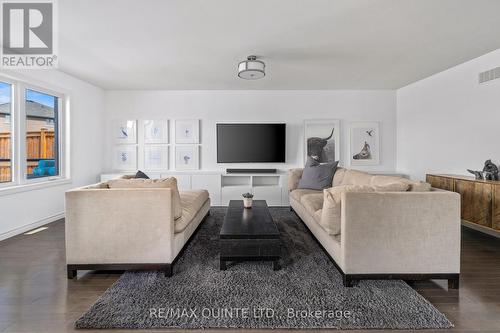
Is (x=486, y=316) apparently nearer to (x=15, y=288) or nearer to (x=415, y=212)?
(x=415, y=212)

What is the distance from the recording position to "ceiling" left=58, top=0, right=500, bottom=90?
90.4 inches

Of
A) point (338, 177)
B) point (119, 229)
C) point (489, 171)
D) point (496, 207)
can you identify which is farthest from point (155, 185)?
point (489, 171)

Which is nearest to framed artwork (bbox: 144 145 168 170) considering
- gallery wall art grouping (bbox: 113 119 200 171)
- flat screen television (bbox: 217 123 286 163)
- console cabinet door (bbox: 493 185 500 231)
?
gallery wall art grouping (bbox: 113 119 200 171)

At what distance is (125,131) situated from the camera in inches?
214

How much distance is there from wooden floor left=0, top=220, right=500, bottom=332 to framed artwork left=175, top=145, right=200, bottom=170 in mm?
2781

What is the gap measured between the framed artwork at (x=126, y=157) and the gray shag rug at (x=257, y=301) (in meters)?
3.68

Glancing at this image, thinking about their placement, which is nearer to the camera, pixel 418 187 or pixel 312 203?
pixel 418 187

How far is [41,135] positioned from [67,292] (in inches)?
123

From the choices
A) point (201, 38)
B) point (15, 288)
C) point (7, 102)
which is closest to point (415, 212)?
point (201, 38)

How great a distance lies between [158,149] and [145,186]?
325 cm

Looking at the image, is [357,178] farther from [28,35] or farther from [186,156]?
[28,35]

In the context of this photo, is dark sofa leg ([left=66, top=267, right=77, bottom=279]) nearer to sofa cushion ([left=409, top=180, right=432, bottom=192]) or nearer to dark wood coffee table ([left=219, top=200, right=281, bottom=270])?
dark wood coffee table ([left=219, top=200, right=281, bottom=270])

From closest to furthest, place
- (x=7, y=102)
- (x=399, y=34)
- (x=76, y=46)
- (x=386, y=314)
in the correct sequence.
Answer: (x=386, y=314) < (x=399, y=34) < (x=76, y=46) < (x=7, y=102)

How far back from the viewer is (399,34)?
9.29 feet
